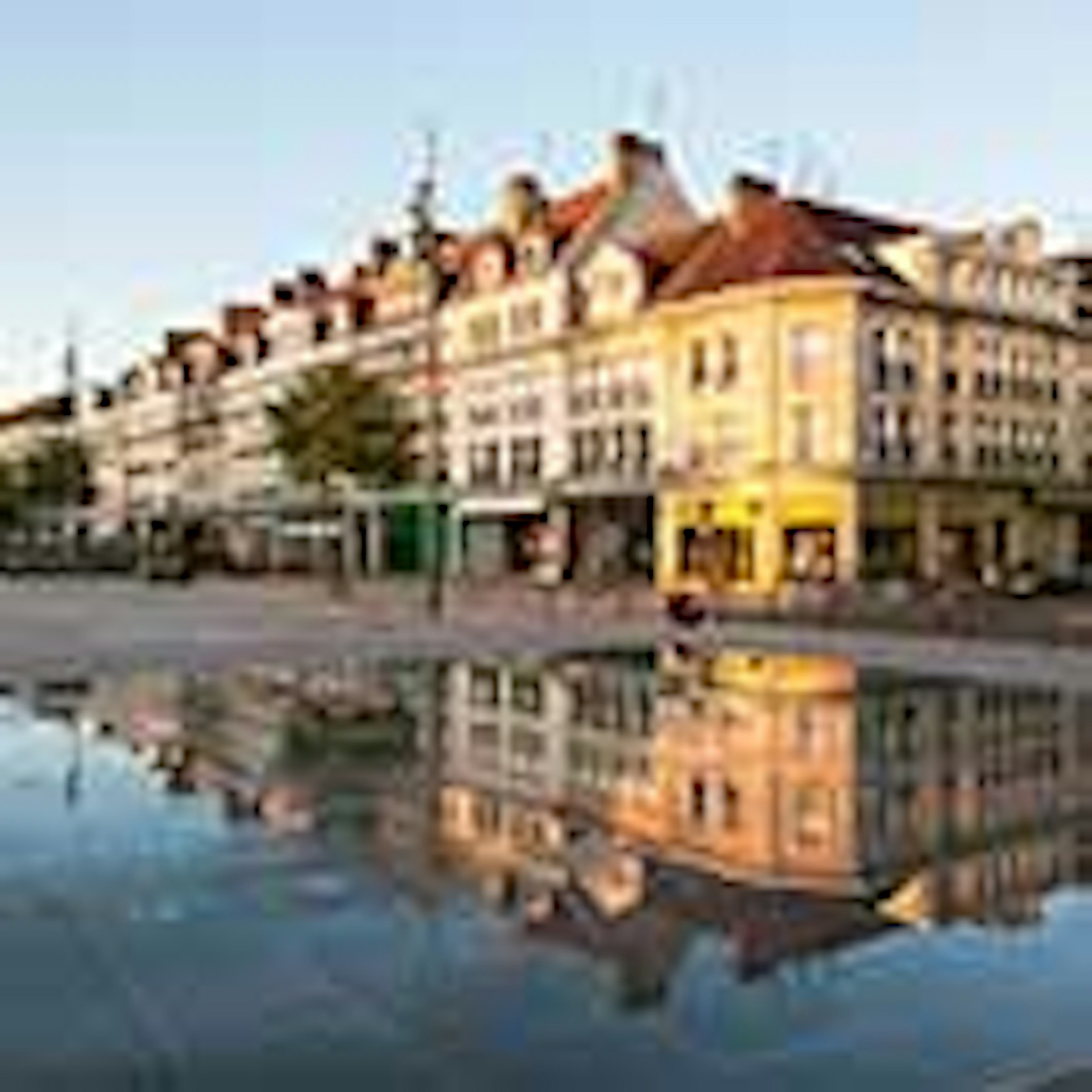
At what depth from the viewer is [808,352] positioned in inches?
2625

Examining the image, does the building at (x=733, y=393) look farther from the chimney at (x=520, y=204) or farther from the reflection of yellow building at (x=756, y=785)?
the reflection of yellow building at (x=756, y=785)

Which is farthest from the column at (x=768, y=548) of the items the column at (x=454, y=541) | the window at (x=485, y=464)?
the column at (x=454, y=541)

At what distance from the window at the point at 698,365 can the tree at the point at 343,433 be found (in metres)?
13.9

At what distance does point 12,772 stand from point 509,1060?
973 cm

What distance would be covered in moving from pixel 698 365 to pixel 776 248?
17.5 feet

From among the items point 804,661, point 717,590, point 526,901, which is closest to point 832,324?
point 717,590

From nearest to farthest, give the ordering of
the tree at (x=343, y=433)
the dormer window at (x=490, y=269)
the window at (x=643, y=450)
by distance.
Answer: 1. the window at (x=643, y=450)
2. the tree at (x=343, y=433)
3. the dormer window at (x=490, y=269)

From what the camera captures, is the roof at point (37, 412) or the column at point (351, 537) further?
the roof at point (37, 412)

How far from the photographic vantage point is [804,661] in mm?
32125

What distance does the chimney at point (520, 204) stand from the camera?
85.2 m

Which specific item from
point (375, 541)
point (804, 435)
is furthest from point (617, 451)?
point (375, 541)

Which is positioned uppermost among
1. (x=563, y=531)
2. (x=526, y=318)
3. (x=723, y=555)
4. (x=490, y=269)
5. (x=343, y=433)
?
(x=490, y=269)

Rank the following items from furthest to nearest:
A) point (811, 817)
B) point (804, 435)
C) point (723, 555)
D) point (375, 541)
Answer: point (375, 541)
point (723, 555)
point (804, 435)
point (811, 817)

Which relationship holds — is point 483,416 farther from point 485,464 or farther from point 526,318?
point 526,318
